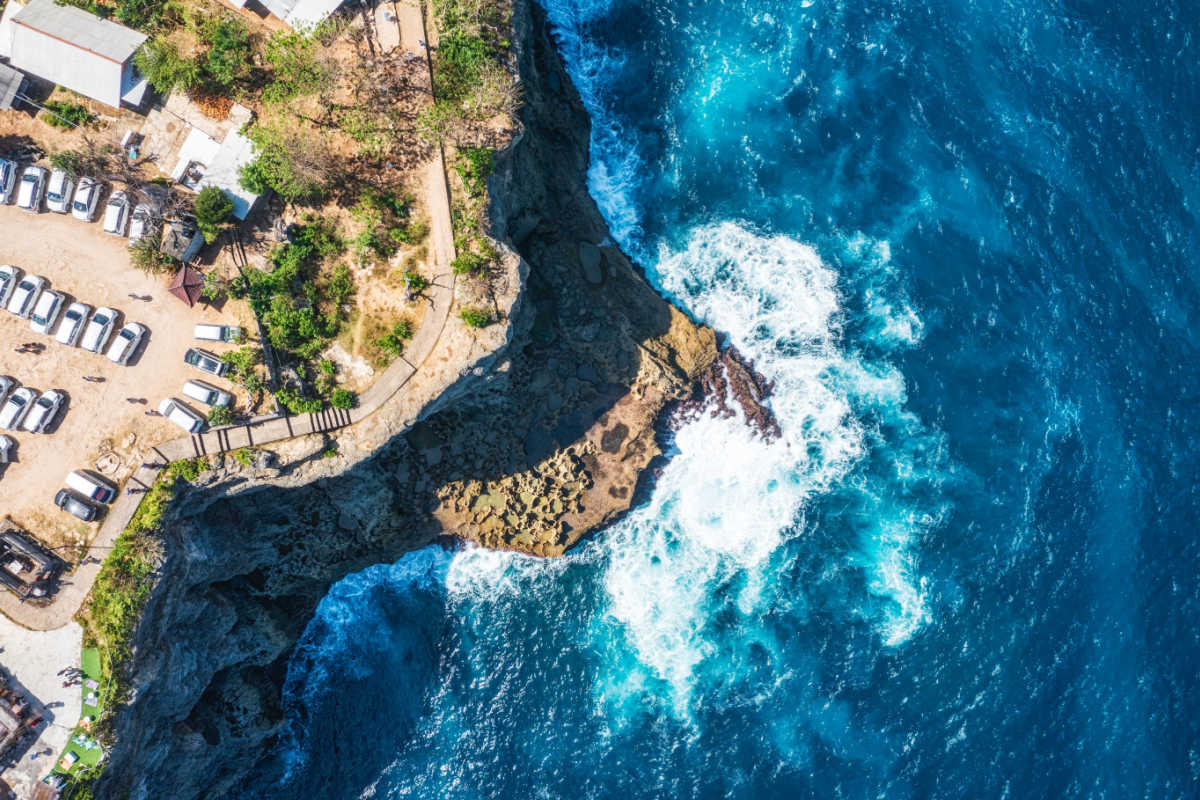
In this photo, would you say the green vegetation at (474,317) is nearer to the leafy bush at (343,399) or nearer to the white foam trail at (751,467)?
the leafy bush at (343,399)

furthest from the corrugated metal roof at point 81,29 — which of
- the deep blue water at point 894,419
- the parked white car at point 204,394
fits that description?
the deep blue water at point 894,419

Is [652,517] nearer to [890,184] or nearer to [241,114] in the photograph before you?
[890,184]

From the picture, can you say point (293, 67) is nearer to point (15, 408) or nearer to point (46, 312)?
point (46, 312)

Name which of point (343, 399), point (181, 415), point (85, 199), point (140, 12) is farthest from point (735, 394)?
point (140, 12)

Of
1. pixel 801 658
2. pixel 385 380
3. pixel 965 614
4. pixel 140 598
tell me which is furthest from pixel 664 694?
pixel 140 598

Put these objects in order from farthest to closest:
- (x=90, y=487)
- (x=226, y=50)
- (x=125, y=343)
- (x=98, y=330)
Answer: (x=226, y=50) < (x=125, y=343) < (x=98, y=330) < (x=90, y=487)

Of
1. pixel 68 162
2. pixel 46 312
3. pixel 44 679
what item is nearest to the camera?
pixel 44 679
